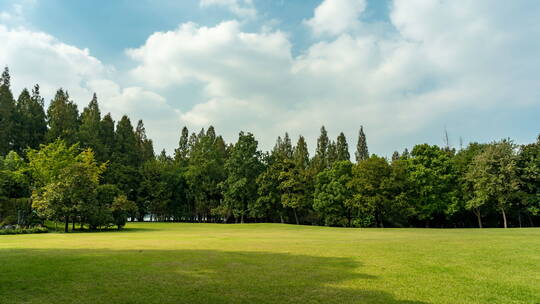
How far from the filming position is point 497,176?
4859 centimetres

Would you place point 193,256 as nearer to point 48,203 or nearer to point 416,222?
point 48,203

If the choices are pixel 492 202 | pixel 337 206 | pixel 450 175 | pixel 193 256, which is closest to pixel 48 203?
pixel 193 256

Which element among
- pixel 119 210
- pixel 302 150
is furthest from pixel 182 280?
pixel 302 150

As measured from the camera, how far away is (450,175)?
53906mm

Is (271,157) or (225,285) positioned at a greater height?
(271,157)

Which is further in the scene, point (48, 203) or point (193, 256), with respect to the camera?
point (48, 203)

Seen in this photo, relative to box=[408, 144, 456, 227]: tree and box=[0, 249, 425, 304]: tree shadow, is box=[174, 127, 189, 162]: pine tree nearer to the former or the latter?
box=[408, 144, 456, 227]: tree

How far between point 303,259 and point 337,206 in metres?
46.5

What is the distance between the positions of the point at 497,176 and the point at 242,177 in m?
43.6

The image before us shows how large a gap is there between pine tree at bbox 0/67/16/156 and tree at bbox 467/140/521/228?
80362mm

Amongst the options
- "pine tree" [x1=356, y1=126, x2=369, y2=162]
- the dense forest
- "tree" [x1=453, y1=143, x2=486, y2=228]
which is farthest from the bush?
"pine tree" [x1=356, y1=126, x2=369, y2=162]

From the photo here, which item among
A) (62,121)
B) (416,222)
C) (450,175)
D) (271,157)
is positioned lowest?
(416,222)

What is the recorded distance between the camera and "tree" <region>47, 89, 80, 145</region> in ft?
204

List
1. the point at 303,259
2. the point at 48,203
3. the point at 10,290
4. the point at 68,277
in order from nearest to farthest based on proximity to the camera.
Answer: the point at 10,290 < the point at 68,277 < the point at 303,259 < the point at 48,203
